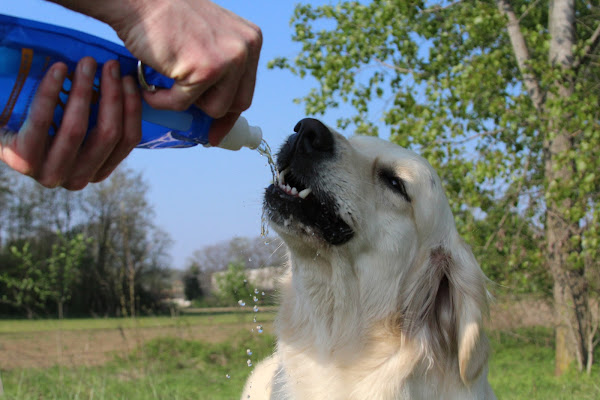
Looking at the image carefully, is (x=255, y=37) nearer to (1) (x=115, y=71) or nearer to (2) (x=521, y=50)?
(1) (x=115, y=71)

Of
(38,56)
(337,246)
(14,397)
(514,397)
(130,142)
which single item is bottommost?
(514,397)

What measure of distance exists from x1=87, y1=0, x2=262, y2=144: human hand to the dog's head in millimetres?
1189

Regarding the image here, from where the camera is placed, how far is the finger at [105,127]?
1486 mm

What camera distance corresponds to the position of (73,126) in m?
1.44

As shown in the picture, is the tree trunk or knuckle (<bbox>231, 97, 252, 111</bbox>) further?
the tree trunk

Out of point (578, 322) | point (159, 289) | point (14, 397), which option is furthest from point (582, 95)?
point (159, 289)

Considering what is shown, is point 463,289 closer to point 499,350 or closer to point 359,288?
point 359,288

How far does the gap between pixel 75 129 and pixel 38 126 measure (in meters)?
0.09

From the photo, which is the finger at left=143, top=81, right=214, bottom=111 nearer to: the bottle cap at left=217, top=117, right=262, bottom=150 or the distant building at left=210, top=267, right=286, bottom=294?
the bottle cap at left=217, top=117, right=262, bottom=150

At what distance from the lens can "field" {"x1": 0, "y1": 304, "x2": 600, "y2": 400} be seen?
7.88 meters

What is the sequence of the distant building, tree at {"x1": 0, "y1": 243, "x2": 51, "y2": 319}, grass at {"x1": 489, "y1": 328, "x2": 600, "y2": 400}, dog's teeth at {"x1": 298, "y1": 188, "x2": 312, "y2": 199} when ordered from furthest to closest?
tree at {"x1": 0, "y1": 243, "x2": 51, "y2": 319}
grass at {"x1": 489, "y1": 328, "x2": 600, "y2": 400}
the distant building
dog's teeth at {"x1": 298, "y1": 188, "x2": 312, "y2": 199}

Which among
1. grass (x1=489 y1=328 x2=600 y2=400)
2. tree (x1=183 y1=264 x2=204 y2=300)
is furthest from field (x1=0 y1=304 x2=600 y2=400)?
tree (x1=183 y1=264 x2=204 y2=300)

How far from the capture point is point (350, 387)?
2637mm

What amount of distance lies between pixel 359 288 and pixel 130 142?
4.89 ft
